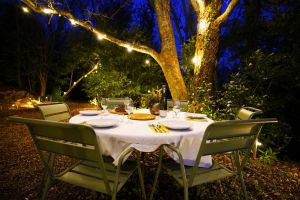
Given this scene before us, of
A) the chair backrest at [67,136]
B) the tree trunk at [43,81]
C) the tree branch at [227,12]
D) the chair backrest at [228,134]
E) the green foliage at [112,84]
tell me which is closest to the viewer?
the chair backrest at [67,136]

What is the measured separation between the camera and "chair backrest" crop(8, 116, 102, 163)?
1.31 m

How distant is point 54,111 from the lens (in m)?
2.33

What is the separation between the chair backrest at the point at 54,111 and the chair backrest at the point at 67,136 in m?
0.70

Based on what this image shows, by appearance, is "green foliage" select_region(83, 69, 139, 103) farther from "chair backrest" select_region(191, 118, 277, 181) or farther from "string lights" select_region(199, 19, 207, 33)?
"chair backrest" select_region(191, 118, 277, 181)

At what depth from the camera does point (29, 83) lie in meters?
9.20

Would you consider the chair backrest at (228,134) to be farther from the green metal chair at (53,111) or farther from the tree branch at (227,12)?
the tree branch at (227,12)

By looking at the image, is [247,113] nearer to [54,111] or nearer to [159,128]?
[159,128]

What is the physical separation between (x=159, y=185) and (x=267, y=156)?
Answer: 184 centimetres

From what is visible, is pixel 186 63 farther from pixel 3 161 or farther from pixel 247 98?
pixel 3 161

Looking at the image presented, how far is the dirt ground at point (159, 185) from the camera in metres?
2.26

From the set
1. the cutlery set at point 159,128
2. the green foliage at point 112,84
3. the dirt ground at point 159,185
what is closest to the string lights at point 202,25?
the dirt ground at point 159,185

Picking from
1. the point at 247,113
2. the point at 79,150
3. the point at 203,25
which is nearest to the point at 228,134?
the point at 247,113

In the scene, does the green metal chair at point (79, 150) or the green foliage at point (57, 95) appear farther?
the green foliage at point (57, 95)

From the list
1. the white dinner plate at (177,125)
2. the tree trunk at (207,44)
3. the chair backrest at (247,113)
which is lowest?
the white dinner plate at (177,125)
